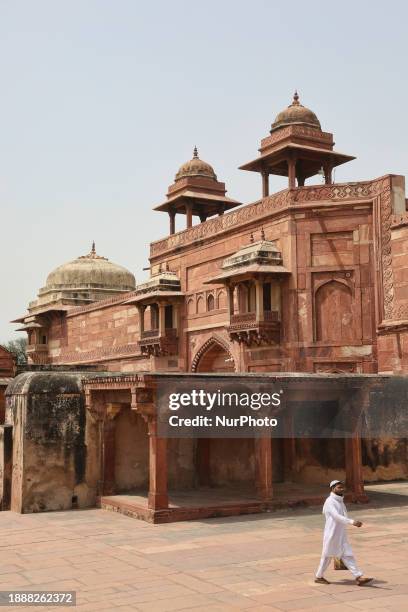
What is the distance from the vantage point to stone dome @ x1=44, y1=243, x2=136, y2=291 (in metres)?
34.8

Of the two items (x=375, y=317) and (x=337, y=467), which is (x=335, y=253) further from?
(x=337, y=467)

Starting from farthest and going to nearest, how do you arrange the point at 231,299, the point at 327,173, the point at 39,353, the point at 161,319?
the point at 39,353 → the point at 161,319 → the point at 327,173 → the point at 231,299

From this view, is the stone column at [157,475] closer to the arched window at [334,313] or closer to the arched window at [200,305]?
the arched window at [334,313]

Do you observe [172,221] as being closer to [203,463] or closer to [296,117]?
[296,117]

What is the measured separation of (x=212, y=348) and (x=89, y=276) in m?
14.0

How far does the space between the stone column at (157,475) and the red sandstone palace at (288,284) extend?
61.2 inches

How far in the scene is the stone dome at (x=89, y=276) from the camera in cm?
3475

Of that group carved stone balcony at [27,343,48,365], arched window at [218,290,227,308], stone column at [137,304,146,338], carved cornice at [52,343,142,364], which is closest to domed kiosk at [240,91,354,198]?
arched window at [218,290,227,308]

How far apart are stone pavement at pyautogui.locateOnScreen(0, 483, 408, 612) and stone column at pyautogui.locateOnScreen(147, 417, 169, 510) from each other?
388 millimetres

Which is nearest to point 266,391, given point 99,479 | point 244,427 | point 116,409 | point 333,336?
point 244,427

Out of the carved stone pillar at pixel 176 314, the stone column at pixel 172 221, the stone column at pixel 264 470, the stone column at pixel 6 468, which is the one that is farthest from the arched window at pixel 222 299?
the stone column at pixel 6 468

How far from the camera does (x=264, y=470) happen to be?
11.4 metres

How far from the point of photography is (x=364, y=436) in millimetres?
14992

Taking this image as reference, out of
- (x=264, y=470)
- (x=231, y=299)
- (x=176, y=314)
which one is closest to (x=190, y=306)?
(x=176, y=314)
